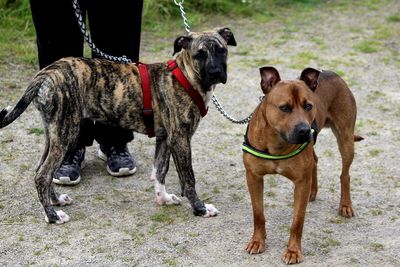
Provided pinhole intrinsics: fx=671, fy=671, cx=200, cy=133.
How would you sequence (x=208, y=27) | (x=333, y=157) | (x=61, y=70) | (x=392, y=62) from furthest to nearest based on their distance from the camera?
1. (x=208, y=27)
2. (x=392, y=62)
3. (x=333, y=157)
4. (x=61, y=70)

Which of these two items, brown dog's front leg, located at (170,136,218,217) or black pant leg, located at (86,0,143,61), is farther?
black pant leg, located at (86,0,143,61)

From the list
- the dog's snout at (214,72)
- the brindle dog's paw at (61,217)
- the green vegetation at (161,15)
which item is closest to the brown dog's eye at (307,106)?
the dog's snout at (214,72)

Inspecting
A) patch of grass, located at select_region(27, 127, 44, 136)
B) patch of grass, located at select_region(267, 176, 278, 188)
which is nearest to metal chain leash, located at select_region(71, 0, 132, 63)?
patch of grass, located at select_region(27, 127, 44, 136)

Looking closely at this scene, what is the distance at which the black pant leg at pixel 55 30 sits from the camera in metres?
5.11

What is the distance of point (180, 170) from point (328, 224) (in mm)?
1153

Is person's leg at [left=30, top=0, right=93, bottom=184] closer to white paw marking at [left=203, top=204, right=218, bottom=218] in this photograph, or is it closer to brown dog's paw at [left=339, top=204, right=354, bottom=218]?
white paw marking at [left=203, top=204, right=218, bottom=218]

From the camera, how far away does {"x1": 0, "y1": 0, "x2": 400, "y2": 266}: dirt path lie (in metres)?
4.42

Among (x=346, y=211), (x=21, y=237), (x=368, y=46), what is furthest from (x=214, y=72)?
(x=368, y=46)

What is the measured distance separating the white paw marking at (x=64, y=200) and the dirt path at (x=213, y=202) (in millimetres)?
66

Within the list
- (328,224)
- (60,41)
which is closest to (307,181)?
(328,224)

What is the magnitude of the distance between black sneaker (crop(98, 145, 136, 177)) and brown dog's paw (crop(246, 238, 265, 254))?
5.14ft

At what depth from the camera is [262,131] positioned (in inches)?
167

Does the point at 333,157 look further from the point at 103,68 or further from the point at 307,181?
the point at 103,68

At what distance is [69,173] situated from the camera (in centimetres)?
542
